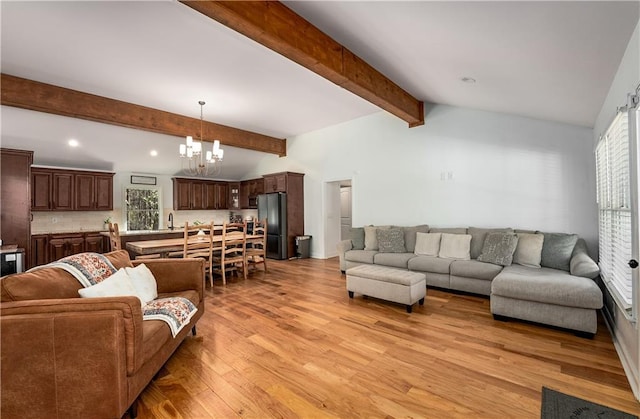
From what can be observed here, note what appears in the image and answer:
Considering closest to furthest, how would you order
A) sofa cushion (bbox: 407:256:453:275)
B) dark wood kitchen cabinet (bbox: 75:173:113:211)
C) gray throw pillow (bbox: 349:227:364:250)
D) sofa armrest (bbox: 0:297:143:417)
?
sofa armrest (bbox: 0:297:143:417)
sofa cushion (bbox: 407:256:453:275)
gray throw pillow (bbox: 349:227:364:250)
dark wood kitchen cabinet (bbox: 75:173:113:211)

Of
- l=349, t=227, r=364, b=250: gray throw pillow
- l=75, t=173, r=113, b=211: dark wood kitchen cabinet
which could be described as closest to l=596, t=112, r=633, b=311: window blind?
l=349, t=227, r=364, b=250: gray throw pillow

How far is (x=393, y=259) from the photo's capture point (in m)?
4.58

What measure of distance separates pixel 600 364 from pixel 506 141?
3.19m

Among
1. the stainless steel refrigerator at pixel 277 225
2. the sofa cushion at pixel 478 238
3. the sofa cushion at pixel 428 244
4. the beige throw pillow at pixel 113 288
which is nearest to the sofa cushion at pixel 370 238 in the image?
the sofa cushion at pixel 428 244

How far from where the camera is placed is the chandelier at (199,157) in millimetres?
4555

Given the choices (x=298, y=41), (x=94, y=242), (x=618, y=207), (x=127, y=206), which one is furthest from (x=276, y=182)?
(x=618, y=207)

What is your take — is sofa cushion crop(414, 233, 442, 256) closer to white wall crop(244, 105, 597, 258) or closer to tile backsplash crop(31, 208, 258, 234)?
white wall crop(244, 105, 597, 258)

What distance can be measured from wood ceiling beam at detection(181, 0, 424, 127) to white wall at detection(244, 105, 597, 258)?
170 centimetres

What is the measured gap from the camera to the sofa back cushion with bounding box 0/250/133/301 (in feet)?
5.30

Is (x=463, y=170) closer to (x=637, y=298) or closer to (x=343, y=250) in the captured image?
(x=343, y=250)

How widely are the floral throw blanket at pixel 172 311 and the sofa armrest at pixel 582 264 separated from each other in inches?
156

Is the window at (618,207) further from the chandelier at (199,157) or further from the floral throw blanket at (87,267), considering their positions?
the chandelier at (199,157)

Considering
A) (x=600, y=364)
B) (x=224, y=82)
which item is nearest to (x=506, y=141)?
(x=600, y=364)

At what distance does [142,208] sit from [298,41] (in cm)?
679
